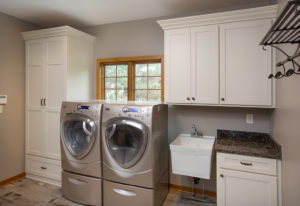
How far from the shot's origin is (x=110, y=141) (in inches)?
87.7

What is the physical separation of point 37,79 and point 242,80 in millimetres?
2969

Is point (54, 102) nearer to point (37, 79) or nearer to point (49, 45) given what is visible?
point (37, 79)

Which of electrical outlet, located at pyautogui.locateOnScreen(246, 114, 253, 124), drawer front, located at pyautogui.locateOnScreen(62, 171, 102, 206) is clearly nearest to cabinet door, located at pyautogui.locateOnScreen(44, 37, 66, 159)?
drawer front, located at pyautogui.locateOnScreen(62, 171, 102, 206)

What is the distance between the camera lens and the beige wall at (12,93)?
9.31 ft

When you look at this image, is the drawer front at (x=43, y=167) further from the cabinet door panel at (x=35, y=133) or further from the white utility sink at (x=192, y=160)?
the white utility sink at (x=192, y=160)

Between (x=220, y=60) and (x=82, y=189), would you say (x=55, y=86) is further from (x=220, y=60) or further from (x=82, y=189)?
(x=220, y=60)

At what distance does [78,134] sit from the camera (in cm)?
249

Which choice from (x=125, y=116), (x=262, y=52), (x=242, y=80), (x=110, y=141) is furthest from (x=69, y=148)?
(x=262, y=52)

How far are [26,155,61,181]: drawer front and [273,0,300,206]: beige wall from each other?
2843mm

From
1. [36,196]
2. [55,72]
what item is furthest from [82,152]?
[55,72]

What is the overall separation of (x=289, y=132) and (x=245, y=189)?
0.74 meters

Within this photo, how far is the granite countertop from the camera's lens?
1.86 metres

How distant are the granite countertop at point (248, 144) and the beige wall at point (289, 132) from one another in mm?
131

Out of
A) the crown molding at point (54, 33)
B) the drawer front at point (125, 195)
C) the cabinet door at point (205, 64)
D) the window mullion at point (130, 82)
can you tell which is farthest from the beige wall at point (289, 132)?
the crown molding at point (54, 33)
